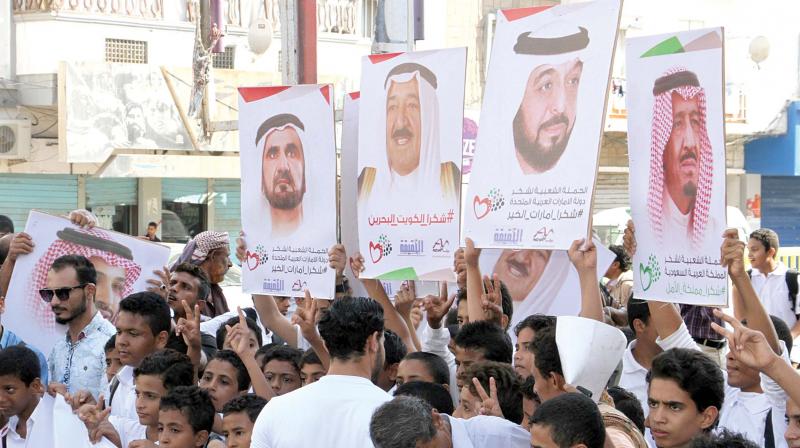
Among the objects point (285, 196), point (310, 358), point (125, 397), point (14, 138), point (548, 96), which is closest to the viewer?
point (310, 358)

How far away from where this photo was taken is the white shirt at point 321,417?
4445 millimetres

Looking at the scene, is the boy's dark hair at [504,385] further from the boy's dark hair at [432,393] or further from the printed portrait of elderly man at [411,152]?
the printed portrait of elderly man at [411,152]

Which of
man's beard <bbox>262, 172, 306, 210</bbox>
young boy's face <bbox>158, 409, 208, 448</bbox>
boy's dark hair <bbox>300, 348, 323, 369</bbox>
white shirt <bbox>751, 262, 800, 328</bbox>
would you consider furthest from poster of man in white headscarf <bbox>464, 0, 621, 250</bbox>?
white shirt <bbox>751, 262, 800, 328</bbox>

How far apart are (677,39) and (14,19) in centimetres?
1818

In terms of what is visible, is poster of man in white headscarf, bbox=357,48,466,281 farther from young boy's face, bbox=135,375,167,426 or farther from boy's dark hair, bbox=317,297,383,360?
boy's dark hair, bbox=317,297,383,360

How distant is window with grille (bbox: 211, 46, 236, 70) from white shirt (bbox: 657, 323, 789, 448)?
63.1ft

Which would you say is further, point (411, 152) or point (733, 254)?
point (411, 152)

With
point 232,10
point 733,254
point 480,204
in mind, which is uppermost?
point 232,10

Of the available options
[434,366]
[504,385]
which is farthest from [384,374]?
[504,385]

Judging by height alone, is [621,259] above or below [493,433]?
above

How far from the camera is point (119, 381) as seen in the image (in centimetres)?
618

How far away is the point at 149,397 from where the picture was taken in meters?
5.75

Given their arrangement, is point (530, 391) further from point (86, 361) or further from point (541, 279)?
point (86, 361)

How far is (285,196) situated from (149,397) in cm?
171
